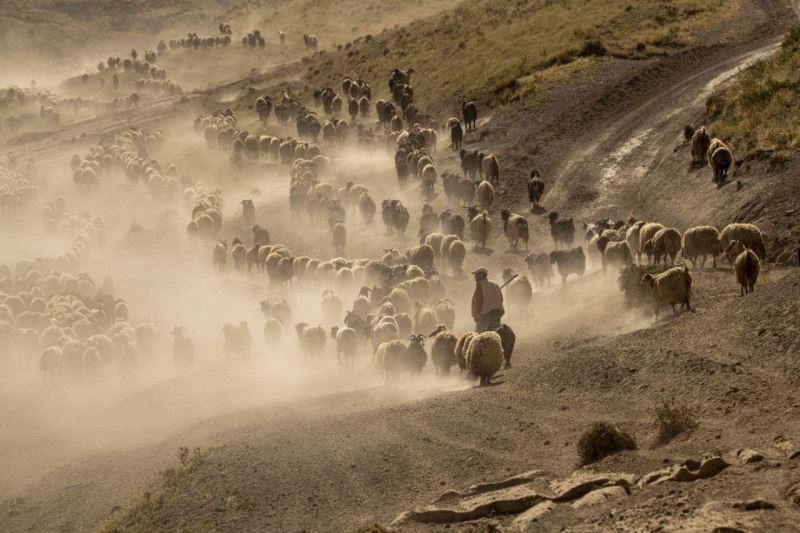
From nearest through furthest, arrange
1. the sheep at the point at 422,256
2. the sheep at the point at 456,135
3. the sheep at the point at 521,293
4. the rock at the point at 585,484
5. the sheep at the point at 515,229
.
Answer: the rock at the point at 585,484 → the sheep at the point at 521,293 → the sheep at the point at 422,256 → the sheep at the point at 515,229 → the sheep at the point at 456,135

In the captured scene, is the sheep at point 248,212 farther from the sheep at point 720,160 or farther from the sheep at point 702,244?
the sheep at point 702,244

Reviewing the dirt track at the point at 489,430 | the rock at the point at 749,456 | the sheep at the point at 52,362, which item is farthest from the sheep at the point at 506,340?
the sheep at the point at 52,362

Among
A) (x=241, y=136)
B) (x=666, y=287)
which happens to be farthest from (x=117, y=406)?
(x=241, y=136)

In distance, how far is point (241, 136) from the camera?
2216 inches

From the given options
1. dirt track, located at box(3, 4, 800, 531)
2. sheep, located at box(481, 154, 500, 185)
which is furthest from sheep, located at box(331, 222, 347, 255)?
dirt track, located at box(3, 4, 800, 531)

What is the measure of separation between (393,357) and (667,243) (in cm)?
758

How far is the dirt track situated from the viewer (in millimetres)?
13422

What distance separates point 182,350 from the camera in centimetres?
3028

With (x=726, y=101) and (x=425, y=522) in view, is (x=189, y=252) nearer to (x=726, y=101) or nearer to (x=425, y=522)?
(x=726, y=101)

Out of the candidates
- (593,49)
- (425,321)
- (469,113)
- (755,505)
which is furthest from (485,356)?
(593,49)

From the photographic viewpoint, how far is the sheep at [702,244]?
930 inches

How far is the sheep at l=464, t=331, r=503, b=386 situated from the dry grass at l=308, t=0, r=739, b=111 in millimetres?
29988

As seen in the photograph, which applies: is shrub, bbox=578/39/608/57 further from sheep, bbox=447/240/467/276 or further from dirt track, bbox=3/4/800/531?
dirt track, bbox=3/4/800/531

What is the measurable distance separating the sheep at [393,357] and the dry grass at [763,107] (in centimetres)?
1276
